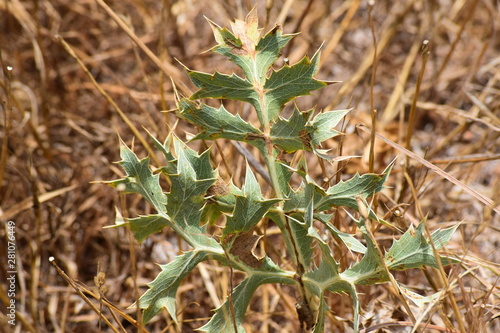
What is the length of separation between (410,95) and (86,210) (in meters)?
1.59

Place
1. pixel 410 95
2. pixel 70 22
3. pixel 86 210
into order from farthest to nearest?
pixel 70 22 < pixel 410 95 < pixel 86 210

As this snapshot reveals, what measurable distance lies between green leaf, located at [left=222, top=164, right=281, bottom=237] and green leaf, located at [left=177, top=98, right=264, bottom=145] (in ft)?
0.44

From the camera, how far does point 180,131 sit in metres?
2.33

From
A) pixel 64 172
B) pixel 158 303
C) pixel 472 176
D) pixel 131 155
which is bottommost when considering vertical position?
pixel 472 176

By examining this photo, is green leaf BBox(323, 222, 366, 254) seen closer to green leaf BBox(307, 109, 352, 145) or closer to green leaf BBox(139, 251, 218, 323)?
green leaf BBox(307, 109, 352, 145)

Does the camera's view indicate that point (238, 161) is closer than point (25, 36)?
Yes

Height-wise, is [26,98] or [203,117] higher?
[203,117]

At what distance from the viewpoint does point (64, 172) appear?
2.21 metres

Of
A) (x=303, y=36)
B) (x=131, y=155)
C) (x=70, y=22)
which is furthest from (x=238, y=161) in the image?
(x=70, y=22)

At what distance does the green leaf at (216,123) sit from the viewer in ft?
3.75

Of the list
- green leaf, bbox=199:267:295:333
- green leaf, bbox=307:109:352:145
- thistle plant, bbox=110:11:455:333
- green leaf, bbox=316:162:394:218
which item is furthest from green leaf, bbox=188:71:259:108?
green leaf, bbox=199:267:295:333

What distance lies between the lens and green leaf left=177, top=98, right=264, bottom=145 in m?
1.14

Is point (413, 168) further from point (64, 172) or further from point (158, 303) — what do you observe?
point (64, 172)

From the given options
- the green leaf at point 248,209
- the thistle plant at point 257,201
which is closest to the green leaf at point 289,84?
the thistle plant at point 257,201
